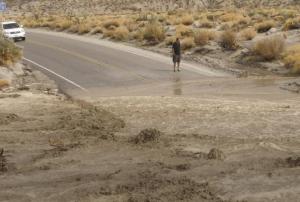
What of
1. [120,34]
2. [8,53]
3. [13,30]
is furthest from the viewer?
[13,30]

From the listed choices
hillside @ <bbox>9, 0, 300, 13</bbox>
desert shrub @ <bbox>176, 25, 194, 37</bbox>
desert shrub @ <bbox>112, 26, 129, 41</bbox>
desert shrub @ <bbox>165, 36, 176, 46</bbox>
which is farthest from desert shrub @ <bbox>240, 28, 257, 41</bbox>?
hillside @ <bbox>9, 0, 300, 13</bbox>

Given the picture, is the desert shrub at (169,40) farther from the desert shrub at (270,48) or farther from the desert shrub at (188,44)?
the desert shrub at (270,48)

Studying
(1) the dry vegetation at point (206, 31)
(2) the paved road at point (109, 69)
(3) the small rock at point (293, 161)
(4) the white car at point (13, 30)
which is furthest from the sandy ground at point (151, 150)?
(4) the white car at point (13, 30)

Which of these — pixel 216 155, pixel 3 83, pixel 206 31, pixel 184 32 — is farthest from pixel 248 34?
pixel 216 155

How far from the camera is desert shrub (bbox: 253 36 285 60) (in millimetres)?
34344

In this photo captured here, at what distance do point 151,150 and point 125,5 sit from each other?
103 meters

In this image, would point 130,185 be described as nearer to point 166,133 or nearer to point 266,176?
point 266,176

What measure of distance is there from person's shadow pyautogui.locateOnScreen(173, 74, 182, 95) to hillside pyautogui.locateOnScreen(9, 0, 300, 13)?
71.6 meters

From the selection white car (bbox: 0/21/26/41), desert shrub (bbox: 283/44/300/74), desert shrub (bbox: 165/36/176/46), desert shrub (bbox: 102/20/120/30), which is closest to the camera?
desert shrub (bbox: 283/44/300/74)

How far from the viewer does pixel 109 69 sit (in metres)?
32.4

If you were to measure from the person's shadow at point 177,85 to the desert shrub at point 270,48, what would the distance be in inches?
272

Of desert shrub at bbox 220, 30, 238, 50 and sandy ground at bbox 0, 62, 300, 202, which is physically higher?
sandy ground at bbox 0, 62, 300, 202

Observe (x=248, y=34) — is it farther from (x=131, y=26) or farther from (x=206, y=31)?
(x=131, y=26)

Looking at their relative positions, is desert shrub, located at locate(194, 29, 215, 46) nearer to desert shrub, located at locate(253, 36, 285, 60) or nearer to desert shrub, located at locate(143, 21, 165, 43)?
desert shrub, located at locate(143, 21, 165, 43)
